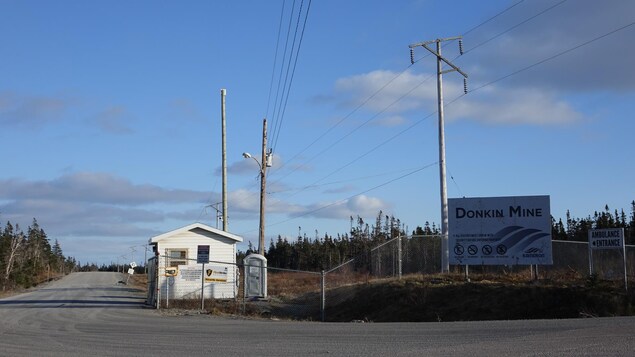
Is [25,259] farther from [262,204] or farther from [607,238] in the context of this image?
[607,238]

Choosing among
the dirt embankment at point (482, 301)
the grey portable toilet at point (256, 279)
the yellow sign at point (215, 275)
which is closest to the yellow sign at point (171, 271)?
the yellow sign at point (215, 275)

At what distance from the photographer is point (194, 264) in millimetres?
34406

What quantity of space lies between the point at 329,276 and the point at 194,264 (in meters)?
9.72

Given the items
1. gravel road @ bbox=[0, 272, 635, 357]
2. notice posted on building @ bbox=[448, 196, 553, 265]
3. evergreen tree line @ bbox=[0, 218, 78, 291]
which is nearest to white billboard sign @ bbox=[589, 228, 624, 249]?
notice posted on building @ bbox=[448, 196, 553, 265]

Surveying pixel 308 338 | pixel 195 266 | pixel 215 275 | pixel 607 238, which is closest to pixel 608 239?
pixel 607 238

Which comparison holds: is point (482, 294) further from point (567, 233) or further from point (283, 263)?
point (283, 263)

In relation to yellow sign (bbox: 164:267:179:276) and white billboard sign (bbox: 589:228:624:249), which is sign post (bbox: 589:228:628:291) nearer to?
white billboard sign (bbox: 589:228:624:249)

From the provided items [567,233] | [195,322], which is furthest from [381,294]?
[567,233]

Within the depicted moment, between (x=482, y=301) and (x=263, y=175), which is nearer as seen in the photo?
(x=482, y=301)

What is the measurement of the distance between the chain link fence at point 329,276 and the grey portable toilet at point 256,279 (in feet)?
1.63

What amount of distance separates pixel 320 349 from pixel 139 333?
6496 millimetres

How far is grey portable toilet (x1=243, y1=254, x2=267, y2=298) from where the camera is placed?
34500 mm

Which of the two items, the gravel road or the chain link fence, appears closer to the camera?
the gravel road

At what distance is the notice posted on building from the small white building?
10.6 metres
